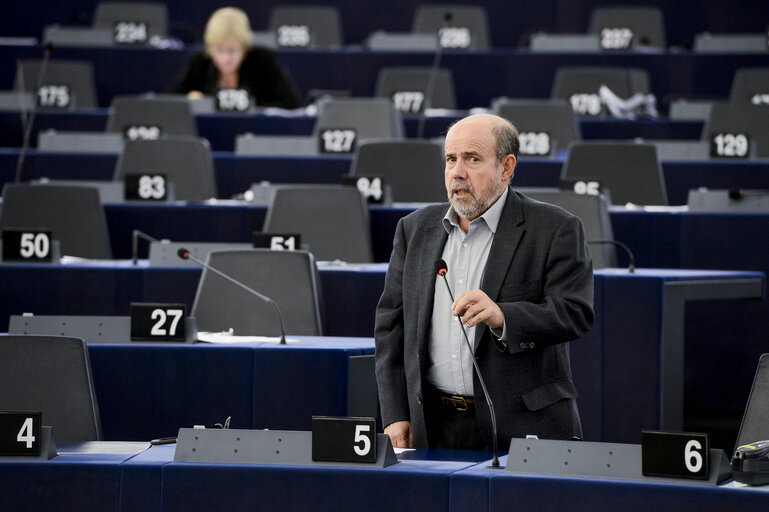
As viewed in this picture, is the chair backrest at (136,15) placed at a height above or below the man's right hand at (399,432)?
above

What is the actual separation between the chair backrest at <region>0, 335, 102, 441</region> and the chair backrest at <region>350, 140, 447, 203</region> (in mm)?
2602

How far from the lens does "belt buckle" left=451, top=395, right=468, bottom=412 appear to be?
8.66 ft

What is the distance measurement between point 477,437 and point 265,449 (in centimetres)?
48

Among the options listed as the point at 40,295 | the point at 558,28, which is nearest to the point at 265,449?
the point at 40,295

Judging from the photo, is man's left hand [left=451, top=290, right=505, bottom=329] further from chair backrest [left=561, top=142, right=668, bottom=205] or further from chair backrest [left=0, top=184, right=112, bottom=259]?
chair backrest [left=561, top=142, right=668, bottom=205]

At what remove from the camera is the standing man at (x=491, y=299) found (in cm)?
260

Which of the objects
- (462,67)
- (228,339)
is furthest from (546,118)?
(228,339)

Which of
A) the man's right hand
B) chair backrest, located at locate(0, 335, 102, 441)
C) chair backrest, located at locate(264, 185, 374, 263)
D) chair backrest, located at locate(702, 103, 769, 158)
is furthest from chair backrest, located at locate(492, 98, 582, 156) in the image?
Answer: the man's right hand

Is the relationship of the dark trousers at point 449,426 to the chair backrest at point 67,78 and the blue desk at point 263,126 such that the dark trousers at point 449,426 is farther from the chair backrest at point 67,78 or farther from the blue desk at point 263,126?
the chair backrest at point 67,78

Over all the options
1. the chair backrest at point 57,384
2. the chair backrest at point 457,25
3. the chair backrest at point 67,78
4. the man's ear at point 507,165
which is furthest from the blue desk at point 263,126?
the man's ear at point 507,165

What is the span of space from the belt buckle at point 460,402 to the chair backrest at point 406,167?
2.85 m

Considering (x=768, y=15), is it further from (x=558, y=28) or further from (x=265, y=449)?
(x=265, y=449)

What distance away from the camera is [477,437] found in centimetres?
263

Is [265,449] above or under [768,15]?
under
